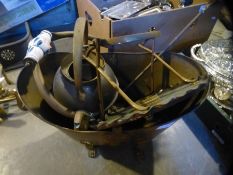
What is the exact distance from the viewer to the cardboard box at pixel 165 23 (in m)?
1.11

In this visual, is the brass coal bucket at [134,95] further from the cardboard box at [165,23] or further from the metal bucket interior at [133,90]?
the cardboard box at [165,23]

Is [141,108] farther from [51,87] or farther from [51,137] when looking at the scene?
[51,137]

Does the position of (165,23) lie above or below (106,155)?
above

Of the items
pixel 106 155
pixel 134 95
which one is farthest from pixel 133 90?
pixel 106 155

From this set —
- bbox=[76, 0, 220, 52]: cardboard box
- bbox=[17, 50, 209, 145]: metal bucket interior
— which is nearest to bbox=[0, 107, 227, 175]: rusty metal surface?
bbox=[17, 50, 209, 145]: metal bucket interior

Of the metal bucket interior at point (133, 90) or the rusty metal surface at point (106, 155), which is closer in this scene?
the metal bucket interior at point (133, 90)

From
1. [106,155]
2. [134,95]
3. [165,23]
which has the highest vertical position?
[165,23]

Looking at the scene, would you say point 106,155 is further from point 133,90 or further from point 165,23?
point 165,23

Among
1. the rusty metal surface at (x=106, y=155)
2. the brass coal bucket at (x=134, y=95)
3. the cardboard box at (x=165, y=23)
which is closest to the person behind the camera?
the brass coal bucket at (x=134, y=95)

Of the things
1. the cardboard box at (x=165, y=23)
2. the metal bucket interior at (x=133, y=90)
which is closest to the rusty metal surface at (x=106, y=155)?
the metal bucket interior at (x=133, y=90)

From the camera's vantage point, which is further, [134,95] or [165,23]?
[165,23]

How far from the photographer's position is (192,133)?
1102mm

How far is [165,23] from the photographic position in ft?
3.83

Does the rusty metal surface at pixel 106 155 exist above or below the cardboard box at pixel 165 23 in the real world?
below
